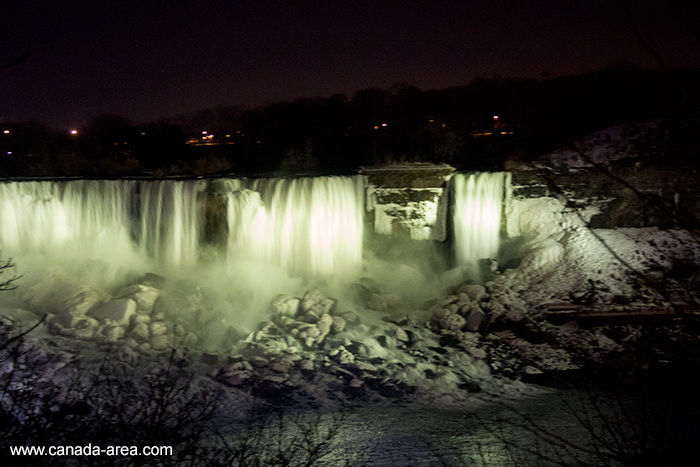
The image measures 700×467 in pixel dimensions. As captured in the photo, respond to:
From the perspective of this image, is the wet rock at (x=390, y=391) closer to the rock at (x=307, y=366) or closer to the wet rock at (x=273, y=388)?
the rock at (x=307, y=366)

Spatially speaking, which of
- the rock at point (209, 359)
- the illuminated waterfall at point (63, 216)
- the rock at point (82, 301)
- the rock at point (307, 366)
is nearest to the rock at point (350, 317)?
the rock at point (307, 366)

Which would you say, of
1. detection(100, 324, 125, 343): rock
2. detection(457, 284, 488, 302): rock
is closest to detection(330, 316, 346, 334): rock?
detection(457, 284, 488, 302): rock

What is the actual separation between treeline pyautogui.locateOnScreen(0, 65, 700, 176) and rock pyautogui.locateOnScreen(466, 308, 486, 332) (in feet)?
26.2

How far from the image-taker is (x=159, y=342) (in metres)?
9.88

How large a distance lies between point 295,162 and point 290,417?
14305 mm

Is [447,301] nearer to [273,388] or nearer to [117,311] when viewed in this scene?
[273,388]

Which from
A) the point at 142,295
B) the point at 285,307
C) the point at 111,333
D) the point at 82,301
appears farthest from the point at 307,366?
the point at 82,301

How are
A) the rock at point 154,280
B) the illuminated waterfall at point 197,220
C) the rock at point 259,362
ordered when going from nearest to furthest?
1. the rock at point 259,362
2. the rock at point 154,280
3. the illuminated waterfall at point 197,220

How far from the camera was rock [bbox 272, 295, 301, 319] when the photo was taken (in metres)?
11.2

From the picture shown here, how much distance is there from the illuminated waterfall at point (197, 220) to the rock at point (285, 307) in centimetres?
227

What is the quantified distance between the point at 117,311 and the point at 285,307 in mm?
3558

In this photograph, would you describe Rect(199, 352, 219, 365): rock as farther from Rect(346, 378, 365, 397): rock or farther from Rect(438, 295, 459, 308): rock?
Rect(438, 295, 459, 308): rock

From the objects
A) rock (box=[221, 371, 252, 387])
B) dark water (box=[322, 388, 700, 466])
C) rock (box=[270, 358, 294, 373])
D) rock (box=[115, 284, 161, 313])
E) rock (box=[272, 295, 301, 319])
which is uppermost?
rock (box=[115, 284, 161, 313])

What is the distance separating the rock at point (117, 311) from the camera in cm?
1040
